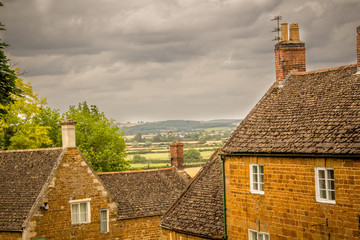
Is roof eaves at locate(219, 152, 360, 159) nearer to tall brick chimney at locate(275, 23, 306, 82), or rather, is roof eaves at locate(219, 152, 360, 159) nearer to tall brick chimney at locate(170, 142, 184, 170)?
tall brick chimney at locate(275, 23, 306, 82)

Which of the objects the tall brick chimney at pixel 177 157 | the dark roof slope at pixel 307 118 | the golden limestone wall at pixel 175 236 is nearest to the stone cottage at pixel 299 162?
the dark roof slope at pixel 307 118

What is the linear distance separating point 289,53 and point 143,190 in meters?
18.1

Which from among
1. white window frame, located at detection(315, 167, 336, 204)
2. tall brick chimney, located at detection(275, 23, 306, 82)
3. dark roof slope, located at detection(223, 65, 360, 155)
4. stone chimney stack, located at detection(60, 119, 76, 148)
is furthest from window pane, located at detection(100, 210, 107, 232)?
white window frame, located at detection(315, 167, 336, 204)

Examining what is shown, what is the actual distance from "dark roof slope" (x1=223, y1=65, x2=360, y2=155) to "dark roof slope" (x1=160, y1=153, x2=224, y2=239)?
3680 millimetres

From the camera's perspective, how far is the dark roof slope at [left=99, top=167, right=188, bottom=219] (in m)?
34.0

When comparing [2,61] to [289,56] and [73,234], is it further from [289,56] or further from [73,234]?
[73,234]

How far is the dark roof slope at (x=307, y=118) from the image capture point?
16469 mm

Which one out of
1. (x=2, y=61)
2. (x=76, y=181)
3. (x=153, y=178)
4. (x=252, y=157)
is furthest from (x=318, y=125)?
(x=153, y=178)

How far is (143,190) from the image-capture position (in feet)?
120

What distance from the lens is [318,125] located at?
1764 cm

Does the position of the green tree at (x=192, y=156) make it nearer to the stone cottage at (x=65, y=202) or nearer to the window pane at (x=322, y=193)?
the stone cottage at (x=65, y=202)

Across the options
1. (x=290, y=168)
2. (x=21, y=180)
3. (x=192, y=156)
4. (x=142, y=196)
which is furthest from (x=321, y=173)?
(x=192, y=156)

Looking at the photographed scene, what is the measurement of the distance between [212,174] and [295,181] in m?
7.55

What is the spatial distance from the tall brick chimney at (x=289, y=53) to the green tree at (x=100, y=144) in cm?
3700
